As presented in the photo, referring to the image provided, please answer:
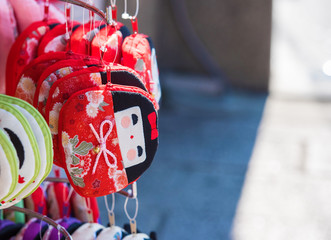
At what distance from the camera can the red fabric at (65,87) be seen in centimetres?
72

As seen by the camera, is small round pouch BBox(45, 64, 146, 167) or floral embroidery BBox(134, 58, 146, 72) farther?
floral embroidery BBox(134, 58, 146, 72)

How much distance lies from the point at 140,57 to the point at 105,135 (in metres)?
0.18

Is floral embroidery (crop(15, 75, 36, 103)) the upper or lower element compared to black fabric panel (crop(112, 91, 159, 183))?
upper

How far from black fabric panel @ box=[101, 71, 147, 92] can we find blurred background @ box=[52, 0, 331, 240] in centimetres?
107

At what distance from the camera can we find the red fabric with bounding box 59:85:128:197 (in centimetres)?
71

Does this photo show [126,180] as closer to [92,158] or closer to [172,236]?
[92,158]

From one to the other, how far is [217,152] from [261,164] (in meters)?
0.28

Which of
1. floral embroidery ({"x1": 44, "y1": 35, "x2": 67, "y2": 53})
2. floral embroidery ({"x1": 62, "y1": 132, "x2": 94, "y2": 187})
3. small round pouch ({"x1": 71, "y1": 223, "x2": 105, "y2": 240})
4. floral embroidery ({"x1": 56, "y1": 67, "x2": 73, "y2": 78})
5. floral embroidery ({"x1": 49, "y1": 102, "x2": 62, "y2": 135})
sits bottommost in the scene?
small round pouch ({"x1": 71, "y1": 223, "x2": 105, "y2": 240})

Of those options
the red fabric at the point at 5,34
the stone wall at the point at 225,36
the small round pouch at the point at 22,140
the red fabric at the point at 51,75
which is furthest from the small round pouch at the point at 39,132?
the stone wall at the point at 225,36

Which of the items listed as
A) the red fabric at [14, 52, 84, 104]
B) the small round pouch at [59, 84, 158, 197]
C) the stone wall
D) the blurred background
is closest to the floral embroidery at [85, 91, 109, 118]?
the small round pouch at [59, 84, 158, 197]

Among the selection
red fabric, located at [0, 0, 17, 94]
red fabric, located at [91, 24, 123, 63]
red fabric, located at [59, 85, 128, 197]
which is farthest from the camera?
red fabric, located at [0, 0, 17, 94]

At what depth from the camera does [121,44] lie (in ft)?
2.79

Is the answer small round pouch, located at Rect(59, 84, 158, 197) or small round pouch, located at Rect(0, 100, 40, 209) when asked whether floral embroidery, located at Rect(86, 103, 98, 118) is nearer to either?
small round pouch, located at Rect(59, 84, 158, 197)

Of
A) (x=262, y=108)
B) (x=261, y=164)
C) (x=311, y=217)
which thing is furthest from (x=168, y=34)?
(x=311, y=217)
